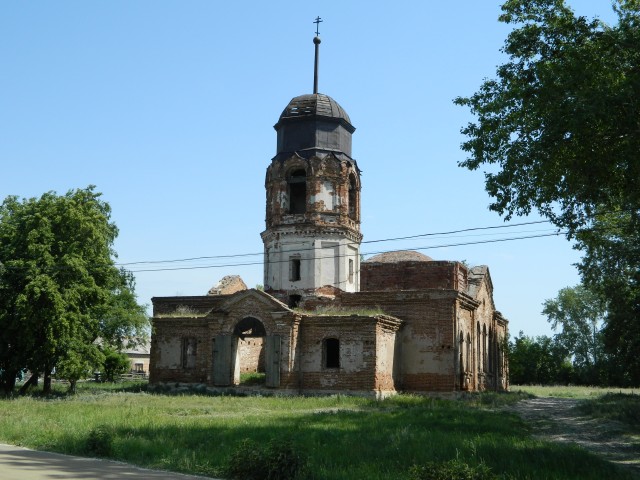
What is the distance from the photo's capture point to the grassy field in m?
10.9

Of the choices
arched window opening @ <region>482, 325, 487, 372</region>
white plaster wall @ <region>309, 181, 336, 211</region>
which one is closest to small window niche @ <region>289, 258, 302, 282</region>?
white plaster wall @ <region>309, 181, 336, 211</region>

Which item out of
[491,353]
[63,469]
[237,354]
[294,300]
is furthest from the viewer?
[491,353]

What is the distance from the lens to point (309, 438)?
13.8 m

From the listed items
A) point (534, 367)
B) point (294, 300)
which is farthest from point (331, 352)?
point (534, 367)

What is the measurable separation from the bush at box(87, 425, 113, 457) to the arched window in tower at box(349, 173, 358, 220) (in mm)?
21258

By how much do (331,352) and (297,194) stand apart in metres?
7.74

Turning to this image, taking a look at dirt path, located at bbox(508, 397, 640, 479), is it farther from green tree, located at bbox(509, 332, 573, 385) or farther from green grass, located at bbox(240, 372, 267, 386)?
green tree, located at bbox(509, 332, 573, 385)

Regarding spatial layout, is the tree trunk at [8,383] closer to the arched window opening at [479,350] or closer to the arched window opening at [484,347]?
the arched window opening at [479,350]

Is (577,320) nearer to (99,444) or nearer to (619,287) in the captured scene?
(619,287)

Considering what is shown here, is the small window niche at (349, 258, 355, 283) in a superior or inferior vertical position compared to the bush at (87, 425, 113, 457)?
superior

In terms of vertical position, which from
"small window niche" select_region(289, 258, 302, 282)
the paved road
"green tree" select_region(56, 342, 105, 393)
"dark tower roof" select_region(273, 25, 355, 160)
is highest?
"dark tower roof" select_region(273, 25, 355, 160)

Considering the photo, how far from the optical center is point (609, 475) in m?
10.5

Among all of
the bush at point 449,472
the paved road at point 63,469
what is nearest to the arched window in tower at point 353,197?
the paved road at point 63,469

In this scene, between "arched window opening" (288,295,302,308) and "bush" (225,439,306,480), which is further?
"arched window opening" (288,295,302,308)
